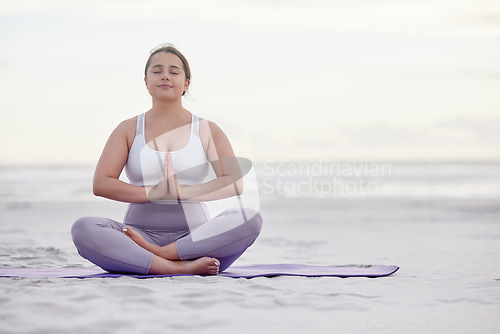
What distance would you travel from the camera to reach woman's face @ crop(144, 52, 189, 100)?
11.9 feet

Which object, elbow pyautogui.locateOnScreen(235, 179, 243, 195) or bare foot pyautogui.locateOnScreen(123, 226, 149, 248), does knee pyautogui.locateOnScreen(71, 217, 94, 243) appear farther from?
elbow pyautogui.locateOnScreen(235, 179, 243, 195)

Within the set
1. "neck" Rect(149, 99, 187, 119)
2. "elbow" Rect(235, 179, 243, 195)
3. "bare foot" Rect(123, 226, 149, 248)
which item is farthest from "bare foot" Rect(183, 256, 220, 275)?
"neck" Rect(149, 99, 187, 119)

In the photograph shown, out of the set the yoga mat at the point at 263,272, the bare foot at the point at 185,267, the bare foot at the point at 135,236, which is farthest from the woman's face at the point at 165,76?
the yoga mat at the point at 263,272

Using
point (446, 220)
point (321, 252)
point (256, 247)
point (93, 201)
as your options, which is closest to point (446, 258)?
point (321, 252)

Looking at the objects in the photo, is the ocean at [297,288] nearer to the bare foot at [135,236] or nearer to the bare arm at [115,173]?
the bare foot at [135,236]

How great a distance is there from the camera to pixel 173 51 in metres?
3.69

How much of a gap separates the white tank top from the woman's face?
0.27 m

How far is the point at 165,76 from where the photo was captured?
361 cm

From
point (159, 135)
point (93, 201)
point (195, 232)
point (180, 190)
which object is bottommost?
point (93, 201)

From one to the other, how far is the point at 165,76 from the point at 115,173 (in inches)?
26.2

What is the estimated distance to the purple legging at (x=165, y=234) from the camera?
333 centimetres

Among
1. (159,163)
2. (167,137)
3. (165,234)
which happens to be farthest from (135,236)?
(167,137)

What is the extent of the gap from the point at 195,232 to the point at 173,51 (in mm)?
Result: 1143

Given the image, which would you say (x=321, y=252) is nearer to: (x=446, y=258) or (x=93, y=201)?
(x=446, y=258)
